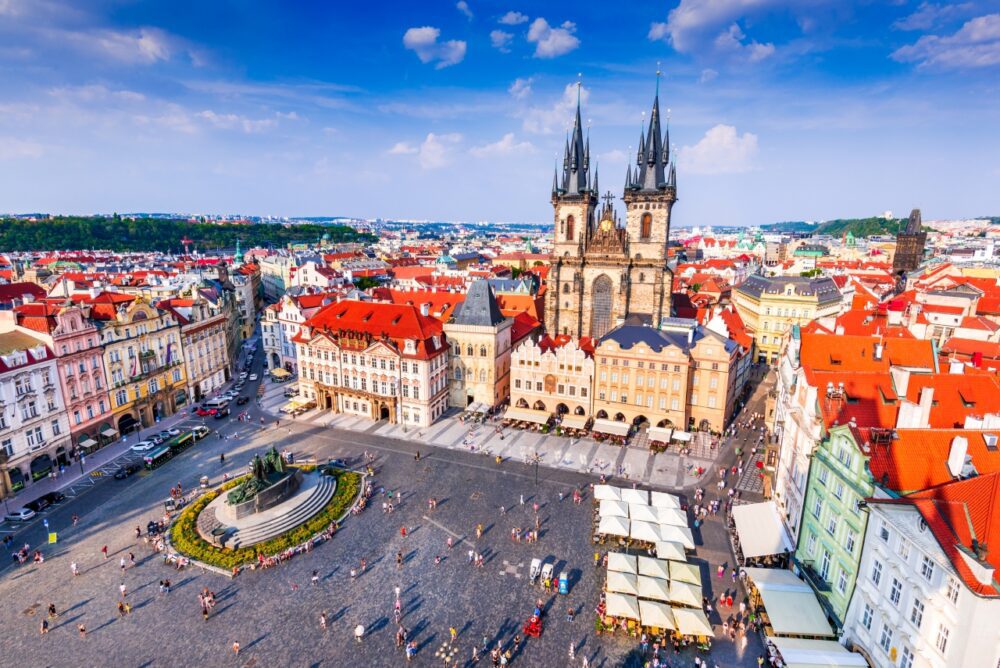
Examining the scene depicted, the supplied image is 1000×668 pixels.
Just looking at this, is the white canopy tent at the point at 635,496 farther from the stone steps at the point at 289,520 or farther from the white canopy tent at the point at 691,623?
the stone steps at the point at 289,520

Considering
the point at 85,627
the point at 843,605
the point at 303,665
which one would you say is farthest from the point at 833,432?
the point at 85,627

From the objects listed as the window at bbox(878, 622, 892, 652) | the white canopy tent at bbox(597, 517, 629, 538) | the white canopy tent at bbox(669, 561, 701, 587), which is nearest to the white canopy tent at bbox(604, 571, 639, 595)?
the white canopy tent at bbox(669, 561, 701, 587)

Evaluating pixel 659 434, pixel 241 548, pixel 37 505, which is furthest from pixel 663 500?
pixel 37 505

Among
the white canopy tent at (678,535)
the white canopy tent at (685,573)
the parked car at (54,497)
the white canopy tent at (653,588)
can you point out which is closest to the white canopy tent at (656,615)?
the white canopy tent at (653,588)

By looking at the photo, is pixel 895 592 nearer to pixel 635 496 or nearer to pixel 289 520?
pixel 635 496

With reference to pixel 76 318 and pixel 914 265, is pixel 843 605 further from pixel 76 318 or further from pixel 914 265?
pixel 914 265

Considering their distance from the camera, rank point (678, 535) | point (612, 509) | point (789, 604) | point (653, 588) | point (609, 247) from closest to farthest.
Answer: point (789, 604) < point (653, 588) < point (678, 535) < point (612, 509) < point (609, 247)

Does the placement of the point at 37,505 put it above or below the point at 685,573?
below
